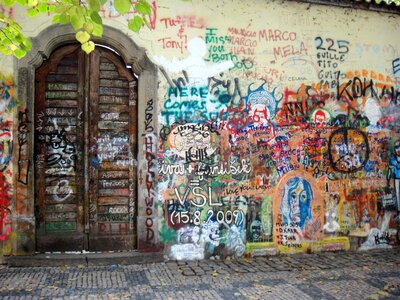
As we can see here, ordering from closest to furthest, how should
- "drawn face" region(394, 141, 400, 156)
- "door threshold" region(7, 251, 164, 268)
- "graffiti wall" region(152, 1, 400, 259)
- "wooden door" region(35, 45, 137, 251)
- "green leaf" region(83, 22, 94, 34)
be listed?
"green leaf" region(83, 22, 94, 34)
"door threshold" region(7, 251, 164, 268)
"wooden door" region(35, 45, 137, 251)
"graffiti wall" region(152, 1, 400, 259)
"drawn face" region(394, 141, 400, 156)

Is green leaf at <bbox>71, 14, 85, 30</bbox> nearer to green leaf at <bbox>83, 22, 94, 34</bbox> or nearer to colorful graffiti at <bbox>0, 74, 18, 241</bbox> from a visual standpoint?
green leaf at <bbox>83, 22, 94, 34</bbox>

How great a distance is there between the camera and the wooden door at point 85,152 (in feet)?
23.1

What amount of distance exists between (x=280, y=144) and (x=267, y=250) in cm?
188

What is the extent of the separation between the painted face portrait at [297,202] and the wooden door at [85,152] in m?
2.68

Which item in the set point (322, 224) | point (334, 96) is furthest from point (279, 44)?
point (322, 224)

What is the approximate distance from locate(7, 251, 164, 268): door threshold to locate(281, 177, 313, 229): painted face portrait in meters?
2.36

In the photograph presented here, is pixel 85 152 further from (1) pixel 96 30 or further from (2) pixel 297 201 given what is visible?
(2) pixel 297 201

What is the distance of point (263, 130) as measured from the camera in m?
7.76

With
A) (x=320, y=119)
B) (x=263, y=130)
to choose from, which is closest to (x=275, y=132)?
(x=263, y=130)

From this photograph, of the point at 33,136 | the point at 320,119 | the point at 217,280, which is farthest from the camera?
the point at 320,119

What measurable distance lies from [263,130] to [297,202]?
4.72ft

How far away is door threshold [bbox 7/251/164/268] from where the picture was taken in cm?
662

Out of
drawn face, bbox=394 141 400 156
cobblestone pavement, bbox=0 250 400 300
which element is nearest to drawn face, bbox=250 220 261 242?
cobblestone pavement, bbox=0 250 400 300

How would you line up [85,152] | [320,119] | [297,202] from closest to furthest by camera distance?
[85,152]
[297,202]
[320,119]
